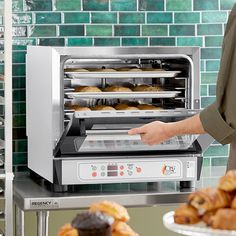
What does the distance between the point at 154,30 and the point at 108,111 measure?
953 millimetres

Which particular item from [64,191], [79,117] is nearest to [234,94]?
[79,117]

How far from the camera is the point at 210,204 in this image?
1416mm

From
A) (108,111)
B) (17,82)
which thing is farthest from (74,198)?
(17,82)

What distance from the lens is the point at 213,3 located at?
4.13 meters

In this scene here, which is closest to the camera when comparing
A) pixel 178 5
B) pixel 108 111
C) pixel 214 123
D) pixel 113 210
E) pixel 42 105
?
pixel 113 210

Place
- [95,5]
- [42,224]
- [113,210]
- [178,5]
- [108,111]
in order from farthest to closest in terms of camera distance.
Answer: [178,5] < [95,5] < [42,224] < [108,111] < [113,210]

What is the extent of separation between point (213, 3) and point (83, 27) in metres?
0.71

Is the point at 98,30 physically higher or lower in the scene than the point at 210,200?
higher

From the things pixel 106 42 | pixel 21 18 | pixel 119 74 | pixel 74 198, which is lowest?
pixel 74 198

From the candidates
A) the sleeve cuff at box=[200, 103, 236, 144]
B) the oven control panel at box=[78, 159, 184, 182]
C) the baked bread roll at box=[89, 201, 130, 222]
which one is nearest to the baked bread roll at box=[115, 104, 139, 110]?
the oven control panel at box=[78, 159, 184, 182]

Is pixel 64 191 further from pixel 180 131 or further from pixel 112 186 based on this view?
pixel 180 131

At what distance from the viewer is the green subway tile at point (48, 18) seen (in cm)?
394

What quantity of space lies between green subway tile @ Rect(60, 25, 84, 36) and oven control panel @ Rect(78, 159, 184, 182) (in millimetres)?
864

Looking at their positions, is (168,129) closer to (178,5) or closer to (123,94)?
(123,94)
